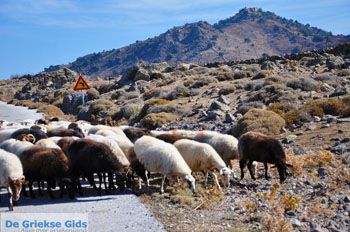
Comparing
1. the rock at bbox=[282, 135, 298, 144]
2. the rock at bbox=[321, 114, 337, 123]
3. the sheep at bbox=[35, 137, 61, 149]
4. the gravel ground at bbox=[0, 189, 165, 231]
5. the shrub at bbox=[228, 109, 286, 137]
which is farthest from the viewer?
the rock at bbox=[321, 114, 337, 123]

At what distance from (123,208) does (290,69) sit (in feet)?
125

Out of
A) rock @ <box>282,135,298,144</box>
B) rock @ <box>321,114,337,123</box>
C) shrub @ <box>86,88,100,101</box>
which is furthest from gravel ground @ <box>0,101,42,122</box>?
rock @ <box>321,114,337,123</box>

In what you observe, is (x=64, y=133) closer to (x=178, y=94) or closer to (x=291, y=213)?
(x=291, y=213)

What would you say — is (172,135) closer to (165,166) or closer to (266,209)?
(165,166)

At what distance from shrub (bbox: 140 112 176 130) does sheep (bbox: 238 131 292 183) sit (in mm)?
14667

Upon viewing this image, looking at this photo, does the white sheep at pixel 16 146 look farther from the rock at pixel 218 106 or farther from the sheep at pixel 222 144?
the rock at pixel 218 106

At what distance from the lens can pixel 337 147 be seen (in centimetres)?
1795

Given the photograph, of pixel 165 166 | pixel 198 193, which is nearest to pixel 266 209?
pixel 198 193

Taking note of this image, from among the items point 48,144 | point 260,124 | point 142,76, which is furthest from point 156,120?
point 142,76

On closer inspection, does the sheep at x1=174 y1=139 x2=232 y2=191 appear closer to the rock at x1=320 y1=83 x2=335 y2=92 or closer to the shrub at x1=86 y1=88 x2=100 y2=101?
the rock at x1=320 y1=83 x2=335 y2=92

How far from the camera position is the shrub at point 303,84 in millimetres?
32281

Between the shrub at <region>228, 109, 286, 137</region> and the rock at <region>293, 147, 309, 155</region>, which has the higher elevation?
the shrub at <region>228, 109, 286, 137</region>

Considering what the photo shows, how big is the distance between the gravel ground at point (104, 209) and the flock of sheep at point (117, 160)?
14.1 inches

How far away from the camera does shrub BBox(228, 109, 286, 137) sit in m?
22.8
